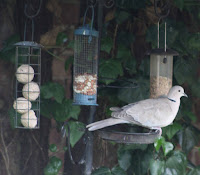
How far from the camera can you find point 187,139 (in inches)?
138

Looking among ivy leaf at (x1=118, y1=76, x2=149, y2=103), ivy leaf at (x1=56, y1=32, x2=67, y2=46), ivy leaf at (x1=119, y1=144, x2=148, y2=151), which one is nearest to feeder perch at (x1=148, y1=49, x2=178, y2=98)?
ivy leaf at (x1=118, y1=76, x2=149, y2=103)

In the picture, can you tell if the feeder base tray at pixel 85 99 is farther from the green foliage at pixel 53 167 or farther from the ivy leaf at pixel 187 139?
the ivy leaf at pixel 187 139

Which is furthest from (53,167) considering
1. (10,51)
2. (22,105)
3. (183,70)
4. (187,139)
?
(183,70)

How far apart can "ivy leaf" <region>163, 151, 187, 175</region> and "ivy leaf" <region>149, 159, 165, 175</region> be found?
7 cm

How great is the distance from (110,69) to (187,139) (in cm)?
89

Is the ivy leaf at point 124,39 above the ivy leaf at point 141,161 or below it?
above

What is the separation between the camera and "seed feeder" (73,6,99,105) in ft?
9.43

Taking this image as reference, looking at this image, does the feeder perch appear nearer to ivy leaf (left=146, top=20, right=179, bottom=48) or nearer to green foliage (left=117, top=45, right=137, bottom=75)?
ivy leaf (left=146, top=20, right=179, bottom=48)

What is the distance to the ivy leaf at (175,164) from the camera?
324cm

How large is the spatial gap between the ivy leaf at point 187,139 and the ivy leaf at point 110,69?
768 millimetres

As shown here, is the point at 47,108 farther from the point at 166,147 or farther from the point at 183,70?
the point at 183,70

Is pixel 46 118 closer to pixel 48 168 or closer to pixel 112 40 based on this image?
pixel 48 168

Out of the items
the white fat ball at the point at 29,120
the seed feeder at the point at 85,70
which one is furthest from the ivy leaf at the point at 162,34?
the white fat ball at the point at 29,120

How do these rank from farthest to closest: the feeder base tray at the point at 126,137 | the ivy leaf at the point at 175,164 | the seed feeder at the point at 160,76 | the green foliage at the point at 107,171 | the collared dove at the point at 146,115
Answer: the ivy leaf at the point at 175,164, the green foliage at the point at 107,171, the seed feeder at the point at 160,76, the collared dove at the point at 146,115, the feeder base tray at the point at 126,137
